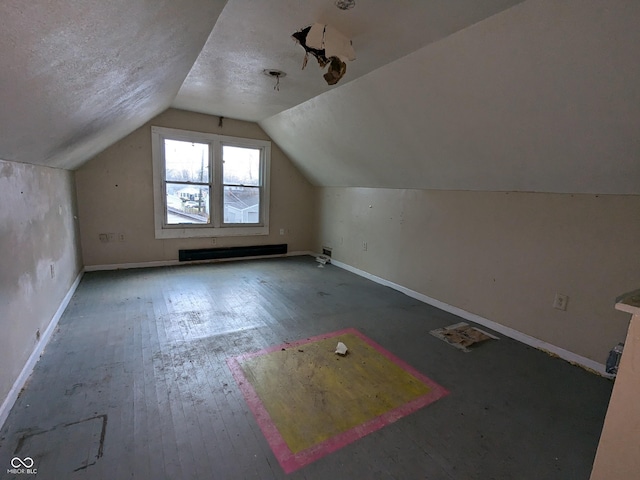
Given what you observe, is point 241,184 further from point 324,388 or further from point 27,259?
point 324,388

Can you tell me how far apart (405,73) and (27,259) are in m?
2.94

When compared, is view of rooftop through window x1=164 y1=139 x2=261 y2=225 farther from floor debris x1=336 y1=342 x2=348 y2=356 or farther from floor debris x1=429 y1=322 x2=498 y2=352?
floor debris x1=429 y1=322 x2=498 y2=352

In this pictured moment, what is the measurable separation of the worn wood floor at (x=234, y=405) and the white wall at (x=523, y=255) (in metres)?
0.29

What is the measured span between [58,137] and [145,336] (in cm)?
156

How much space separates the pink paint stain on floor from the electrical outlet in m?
1.28

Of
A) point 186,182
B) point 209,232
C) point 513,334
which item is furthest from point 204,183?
point 513,334

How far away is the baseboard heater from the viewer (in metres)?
4.71

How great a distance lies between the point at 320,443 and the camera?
1493mm

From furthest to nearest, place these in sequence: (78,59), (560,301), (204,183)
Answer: (204,183)
(560,301)
(78,59)

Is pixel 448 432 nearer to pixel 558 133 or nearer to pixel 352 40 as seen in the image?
pixel 558 133

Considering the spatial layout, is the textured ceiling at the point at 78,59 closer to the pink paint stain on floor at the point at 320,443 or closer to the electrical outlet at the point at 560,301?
the pink paint stain on floor at the point at 320,443

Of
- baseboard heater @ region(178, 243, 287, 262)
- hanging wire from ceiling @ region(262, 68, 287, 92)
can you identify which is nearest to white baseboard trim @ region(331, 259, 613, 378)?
baseboard heater @ region(178, 243, 287, 262)

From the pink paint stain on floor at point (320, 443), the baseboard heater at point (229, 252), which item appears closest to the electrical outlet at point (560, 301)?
the pink paint stain on floor at point (320, 443)

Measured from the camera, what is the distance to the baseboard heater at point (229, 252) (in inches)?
185
